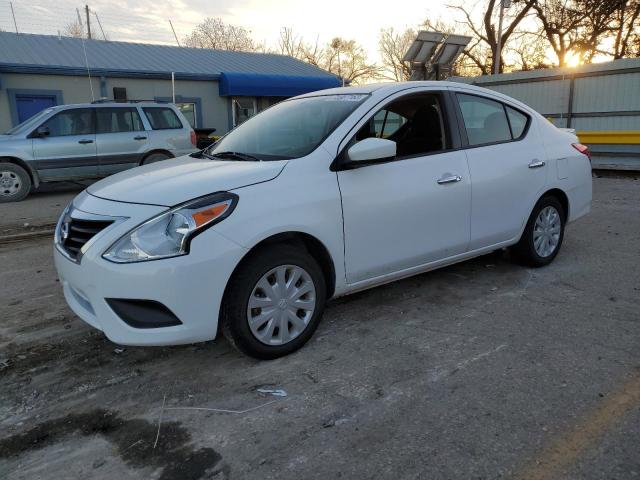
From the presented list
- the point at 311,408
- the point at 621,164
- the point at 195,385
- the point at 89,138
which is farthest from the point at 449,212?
the point at 621,164

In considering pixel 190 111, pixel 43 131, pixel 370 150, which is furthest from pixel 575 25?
pixel 370 150

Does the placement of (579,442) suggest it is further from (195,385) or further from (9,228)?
(9,228)

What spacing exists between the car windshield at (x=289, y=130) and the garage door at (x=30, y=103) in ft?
47.8

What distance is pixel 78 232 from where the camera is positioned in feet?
10.1

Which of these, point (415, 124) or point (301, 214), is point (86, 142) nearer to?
point (415, 124)

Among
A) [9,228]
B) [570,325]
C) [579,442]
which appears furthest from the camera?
[9,228]

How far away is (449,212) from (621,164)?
9832mm

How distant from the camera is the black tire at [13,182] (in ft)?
32.0

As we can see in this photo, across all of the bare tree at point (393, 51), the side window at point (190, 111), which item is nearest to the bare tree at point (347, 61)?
the bare tree at point (393, 51)

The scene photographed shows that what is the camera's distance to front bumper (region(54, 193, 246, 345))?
2.75 meters

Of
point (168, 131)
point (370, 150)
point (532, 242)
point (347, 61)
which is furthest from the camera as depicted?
point (347, 61)

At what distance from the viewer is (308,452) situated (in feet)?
7.73

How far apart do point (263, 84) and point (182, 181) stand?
17293 millimetres

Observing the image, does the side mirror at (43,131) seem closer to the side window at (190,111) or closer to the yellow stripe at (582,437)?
the side window at (190,111)
